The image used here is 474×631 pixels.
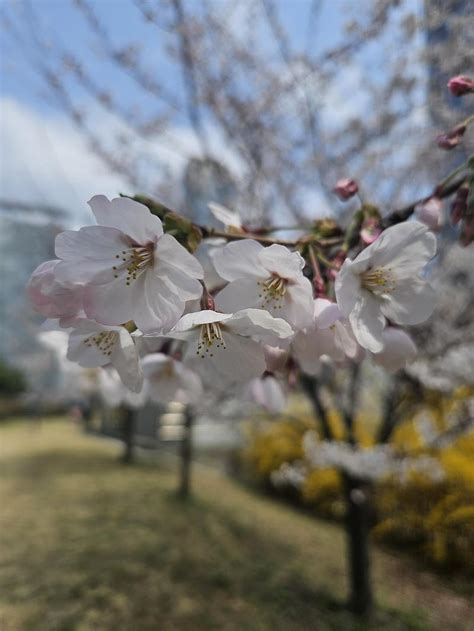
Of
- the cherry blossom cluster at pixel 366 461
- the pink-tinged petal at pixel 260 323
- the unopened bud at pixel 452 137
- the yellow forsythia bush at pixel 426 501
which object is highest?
the unopened bud at pixel 452 137

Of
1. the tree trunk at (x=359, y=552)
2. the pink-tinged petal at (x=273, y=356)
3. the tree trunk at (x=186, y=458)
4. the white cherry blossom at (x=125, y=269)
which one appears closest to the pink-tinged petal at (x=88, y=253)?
the white cherry blossom at (x=125, y=269)

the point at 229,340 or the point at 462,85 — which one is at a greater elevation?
the point at 462,85

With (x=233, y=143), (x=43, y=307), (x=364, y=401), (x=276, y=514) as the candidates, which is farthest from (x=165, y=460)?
(x=43, y=307)

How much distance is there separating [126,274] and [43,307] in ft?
0.32

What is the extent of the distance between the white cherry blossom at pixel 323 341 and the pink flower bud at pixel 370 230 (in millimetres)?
99

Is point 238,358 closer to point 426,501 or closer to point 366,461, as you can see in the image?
point 366,461

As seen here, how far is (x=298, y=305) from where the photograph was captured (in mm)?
490

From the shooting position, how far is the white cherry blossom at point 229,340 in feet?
1.43

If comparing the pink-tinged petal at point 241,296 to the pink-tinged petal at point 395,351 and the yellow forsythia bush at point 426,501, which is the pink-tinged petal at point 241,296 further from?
the yellow forsythia bush at point 426,501

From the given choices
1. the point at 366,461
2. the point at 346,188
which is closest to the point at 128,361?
the point at 346,188

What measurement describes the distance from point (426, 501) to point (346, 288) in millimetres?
4182

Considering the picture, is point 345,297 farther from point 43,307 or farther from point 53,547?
point 53,547

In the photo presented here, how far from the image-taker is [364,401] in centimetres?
547

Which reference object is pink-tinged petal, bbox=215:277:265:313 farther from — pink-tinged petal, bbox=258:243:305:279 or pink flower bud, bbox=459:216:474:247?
pink flower bud, bbox=459:216:474:247
